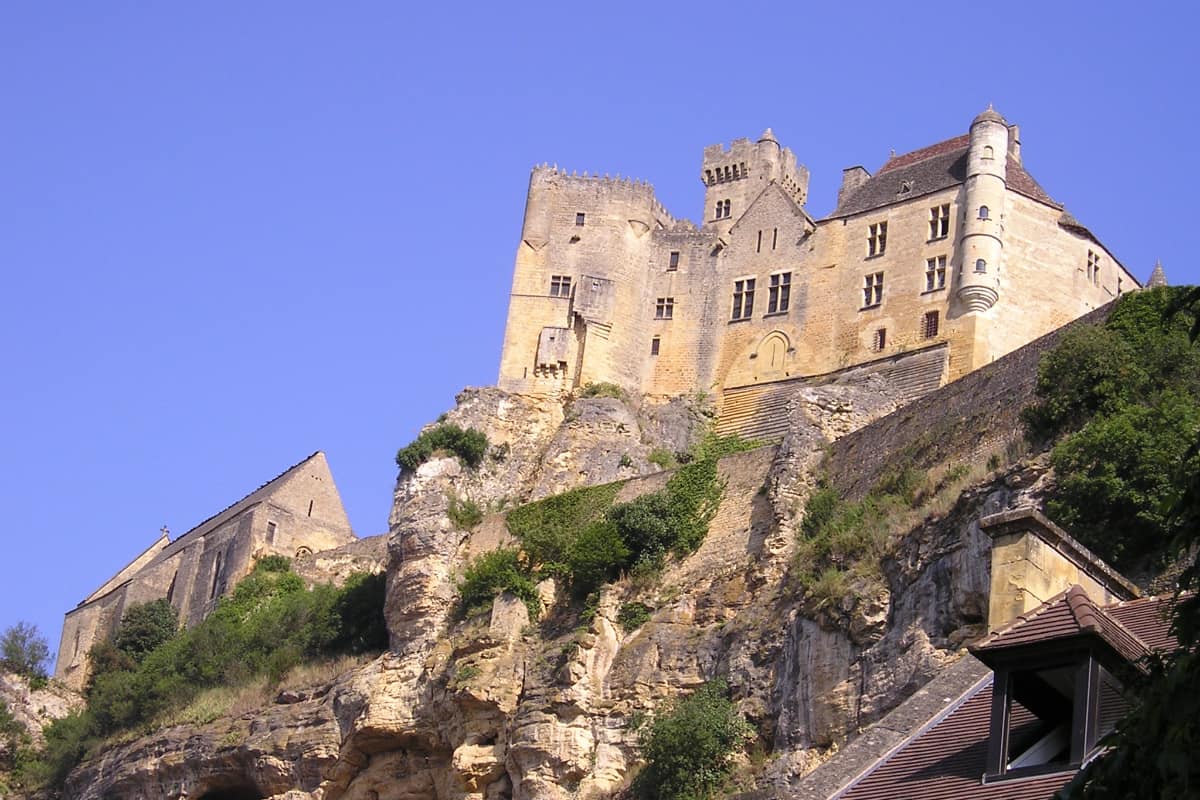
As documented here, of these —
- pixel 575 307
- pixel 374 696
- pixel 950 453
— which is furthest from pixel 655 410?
pixel 950 453

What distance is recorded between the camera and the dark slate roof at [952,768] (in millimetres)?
12352

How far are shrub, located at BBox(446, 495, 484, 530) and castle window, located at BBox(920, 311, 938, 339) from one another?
11986 millimetres

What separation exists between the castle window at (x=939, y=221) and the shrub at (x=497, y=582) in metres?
16.1

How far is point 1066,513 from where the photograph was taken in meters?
24.0

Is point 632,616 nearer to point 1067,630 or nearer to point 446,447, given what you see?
point 446,447

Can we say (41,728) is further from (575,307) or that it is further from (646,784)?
(646,784)

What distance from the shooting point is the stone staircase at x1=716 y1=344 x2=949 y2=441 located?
4709 centimetres

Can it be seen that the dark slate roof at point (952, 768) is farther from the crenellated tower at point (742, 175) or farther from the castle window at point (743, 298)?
the crenellated tower at point (742, 175)

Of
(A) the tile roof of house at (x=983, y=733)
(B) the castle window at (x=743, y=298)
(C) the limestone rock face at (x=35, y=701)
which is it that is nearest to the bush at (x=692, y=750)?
(A) the tile roof of house at (x=983, y=733)

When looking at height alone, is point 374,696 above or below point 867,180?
below

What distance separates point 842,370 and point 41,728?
2208cm

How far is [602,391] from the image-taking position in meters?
50.9

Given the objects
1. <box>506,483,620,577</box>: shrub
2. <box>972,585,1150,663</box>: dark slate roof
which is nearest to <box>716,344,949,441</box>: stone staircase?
<box>506,483,620,577</box>: shrub

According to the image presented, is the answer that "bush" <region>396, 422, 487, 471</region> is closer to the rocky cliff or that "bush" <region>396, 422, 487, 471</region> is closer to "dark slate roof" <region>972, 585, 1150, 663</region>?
the rocky cliff
